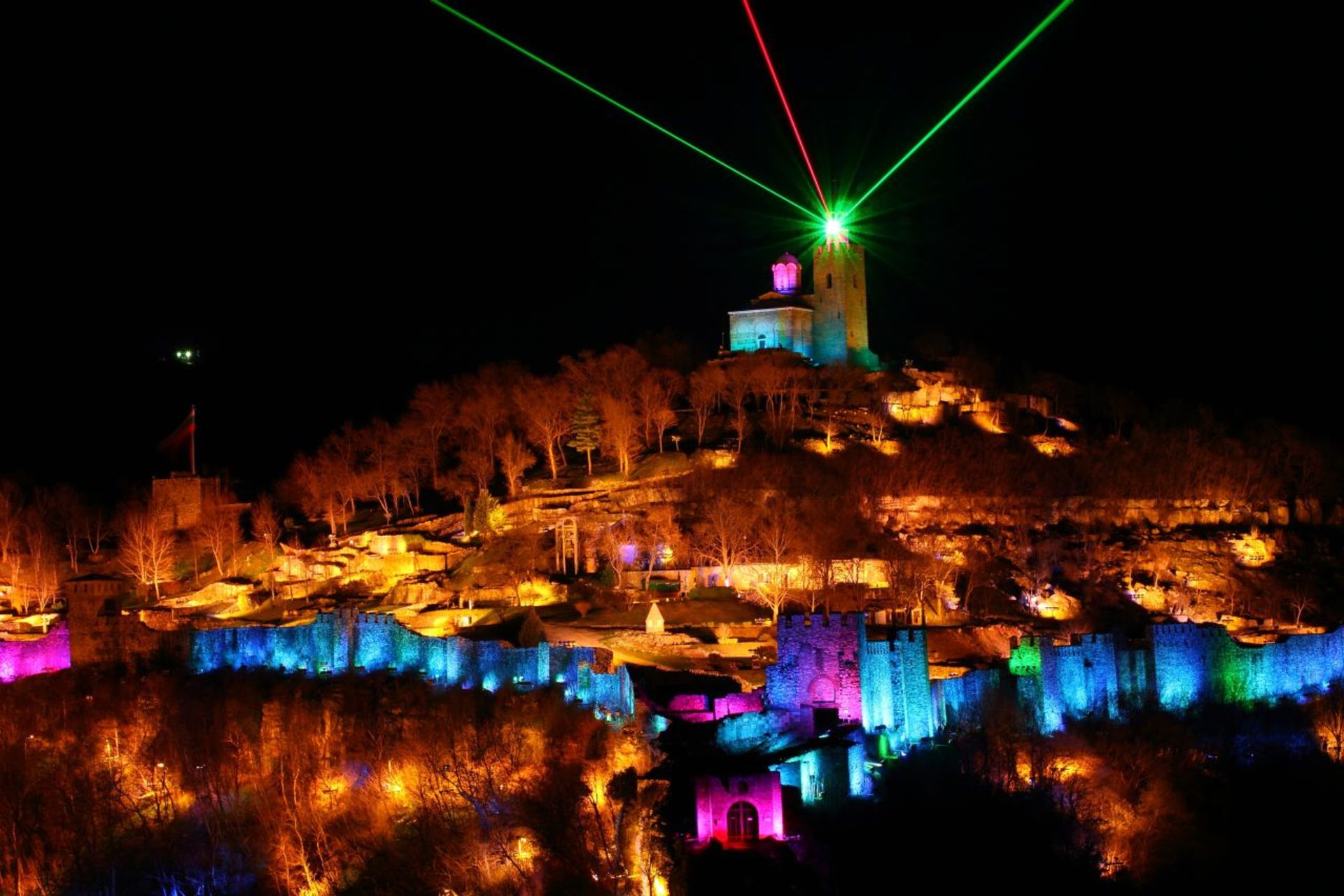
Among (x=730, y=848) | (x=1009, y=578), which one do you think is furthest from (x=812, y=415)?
(x=730, y=848)

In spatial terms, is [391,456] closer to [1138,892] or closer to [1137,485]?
[1137,485]

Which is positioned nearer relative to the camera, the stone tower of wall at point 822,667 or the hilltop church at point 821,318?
the stone tower of wall at point 822,667

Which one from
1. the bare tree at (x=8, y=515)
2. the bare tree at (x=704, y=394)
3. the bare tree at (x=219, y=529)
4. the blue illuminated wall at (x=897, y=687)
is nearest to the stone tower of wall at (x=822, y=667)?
the blue illuminated wall at (x=897, y=687)

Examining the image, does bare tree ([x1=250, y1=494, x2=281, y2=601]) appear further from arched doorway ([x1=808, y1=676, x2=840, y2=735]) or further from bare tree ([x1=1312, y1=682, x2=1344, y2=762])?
bare tree ([x1=1312, y1=682, x2=1344, y2=762])

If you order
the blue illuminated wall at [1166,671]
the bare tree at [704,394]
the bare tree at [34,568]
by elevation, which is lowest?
the blue illuminated wall at [1166,671]

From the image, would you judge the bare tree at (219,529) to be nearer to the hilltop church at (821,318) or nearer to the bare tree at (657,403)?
the bare tree at (657,403)

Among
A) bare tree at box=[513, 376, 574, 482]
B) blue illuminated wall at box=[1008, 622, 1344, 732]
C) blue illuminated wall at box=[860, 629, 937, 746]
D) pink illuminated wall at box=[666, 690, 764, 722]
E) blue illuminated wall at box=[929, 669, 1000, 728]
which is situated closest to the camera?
blue illuminated wall at box=[860, 629, 937, 746]

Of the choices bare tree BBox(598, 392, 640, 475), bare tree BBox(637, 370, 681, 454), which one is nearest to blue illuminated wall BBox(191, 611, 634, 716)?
bare tree BBox(598, 392, 640, 475)

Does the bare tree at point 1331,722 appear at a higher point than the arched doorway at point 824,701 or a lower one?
lower
